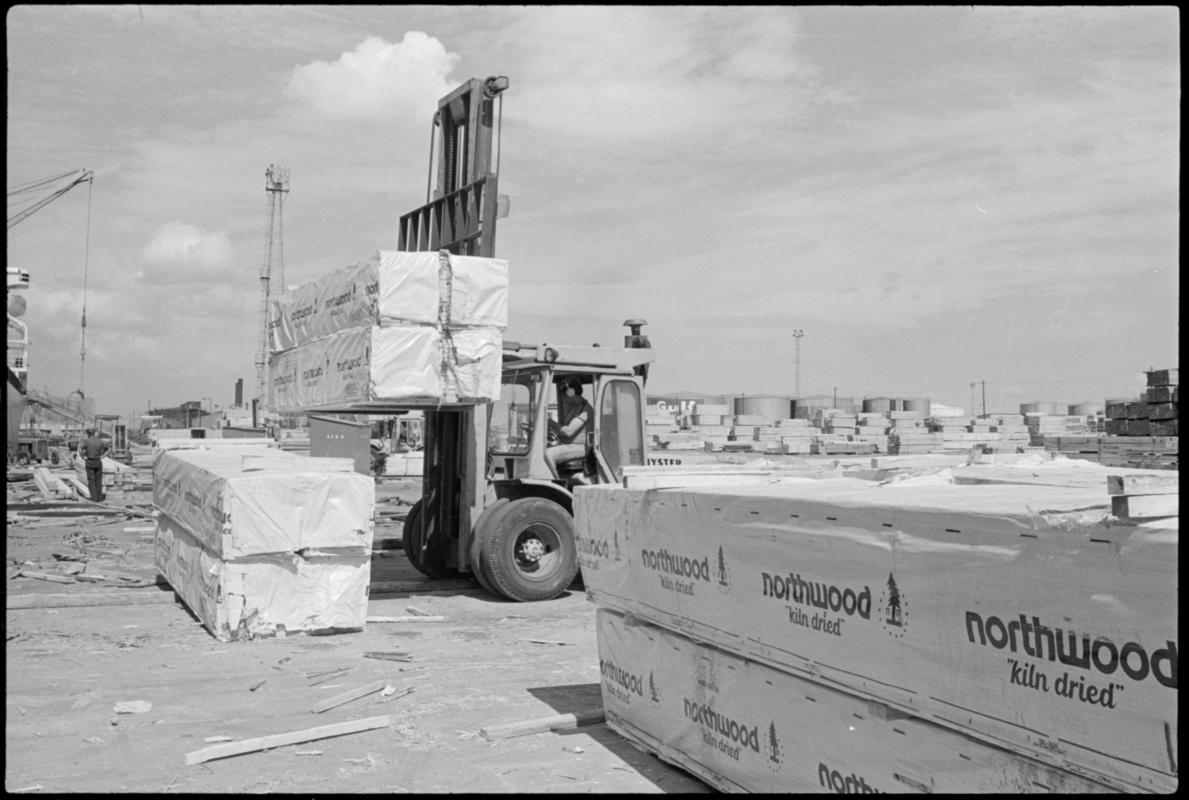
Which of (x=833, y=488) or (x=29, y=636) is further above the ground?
(x=833, y=488)

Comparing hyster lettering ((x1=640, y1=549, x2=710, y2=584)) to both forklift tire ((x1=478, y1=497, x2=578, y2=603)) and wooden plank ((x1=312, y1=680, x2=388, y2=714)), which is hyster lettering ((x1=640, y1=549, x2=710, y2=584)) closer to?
wooden plank ((x1=312, y1=680, x2=388, y2=714))

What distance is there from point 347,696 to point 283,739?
0.91 meters

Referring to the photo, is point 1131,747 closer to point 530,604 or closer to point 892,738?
point 892,738

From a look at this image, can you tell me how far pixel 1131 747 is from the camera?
110 inches

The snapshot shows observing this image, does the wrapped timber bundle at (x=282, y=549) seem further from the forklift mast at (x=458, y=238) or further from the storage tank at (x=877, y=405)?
the storage tank at (x=877, y=405)

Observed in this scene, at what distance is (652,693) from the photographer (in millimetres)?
5223

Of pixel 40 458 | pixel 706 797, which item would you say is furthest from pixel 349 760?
pixel 40 458

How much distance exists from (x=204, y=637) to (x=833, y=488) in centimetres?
563

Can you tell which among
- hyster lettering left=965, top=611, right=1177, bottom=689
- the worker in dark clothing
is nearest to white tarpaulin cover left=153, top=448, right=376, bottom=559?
hyster lettering left=965, top=611, right=1177, bottom=689

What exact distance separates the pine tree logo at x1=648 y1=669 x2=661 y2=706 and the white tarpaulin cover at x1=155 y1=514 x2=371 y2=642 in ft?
12.2

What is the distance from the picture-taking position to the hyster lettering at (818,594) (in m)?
3.76

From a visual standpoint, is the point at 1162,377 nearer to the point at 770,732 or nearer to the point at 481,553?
the point at 481,553

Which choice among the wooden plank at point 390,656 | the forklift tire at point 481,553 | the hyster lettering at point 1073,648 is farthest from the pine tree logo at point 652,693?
the forklift tire at point 481,553

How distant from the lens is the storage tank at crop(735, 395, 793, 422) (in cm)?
4560
